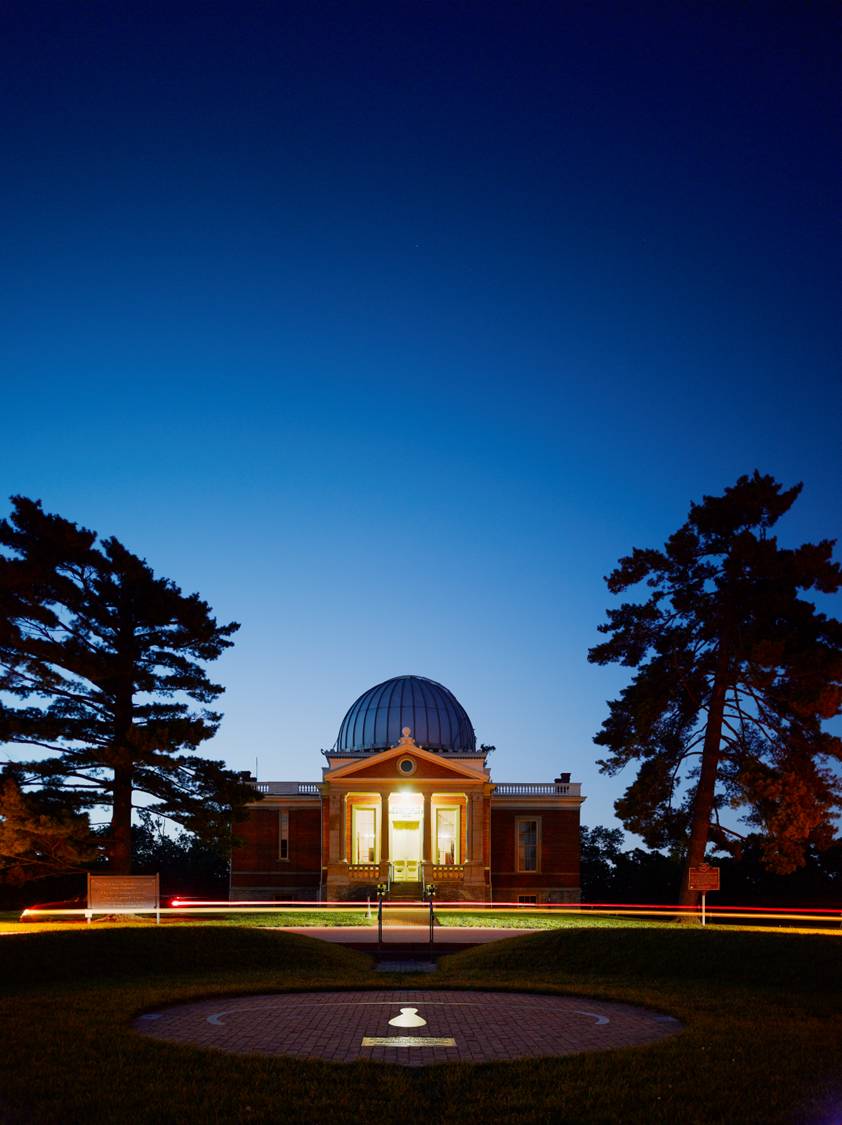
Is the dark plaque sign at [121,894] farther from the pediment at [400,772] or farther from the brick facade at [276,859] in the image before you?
the brick facade at [276,859]

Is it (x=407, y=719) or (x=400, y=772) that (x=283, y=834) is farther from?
(x=407, y=719)

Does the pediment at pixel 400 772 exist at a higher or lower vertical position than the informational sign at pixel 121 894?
higher

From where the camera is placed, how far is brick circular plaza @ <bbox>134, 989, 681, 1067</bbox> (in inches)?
430

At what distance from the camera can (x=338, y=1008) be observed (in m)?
13.8

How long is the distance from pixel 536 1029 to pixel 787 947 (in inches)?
279

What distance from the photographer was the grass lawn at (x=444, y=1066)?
859cm

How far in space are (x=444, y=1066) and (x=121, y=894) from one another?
22.7 meters

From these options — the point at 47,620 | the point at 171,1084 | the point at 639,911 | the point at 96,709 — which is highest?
the point at 47,620

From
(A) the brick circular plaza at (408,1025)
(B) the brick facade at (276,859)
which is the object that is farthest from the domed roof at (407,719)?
(A) the brick circular plaza at (408,1025)

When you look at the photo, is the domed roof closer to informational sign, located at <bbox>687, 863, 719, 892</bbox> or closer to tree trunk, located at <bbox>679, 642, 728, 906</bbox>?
tree trunk, located at <bbox>679, 642, 728, 906</bbox>

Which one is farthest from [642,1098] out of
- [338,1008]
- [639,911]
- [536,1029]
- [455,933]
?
[639,911]

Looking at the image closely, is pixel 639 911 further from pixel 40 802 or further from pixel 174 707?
pixel 40 802

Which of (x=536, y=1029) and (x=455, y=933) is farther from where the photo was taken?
(x=455, y=933)

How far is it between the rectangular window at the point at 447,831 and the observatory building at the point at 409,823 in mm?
51
